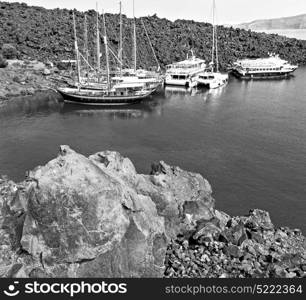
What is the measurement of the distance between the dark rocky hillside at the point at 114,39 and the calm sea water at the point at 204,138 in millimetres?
47305

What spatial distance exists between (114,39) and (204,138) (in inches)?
4086

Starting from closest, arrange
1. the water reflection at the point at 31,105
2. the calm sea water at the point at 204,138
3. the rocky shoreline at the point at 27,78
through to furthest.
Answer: the calm sea water at the point at 204,138 < the water reflection at the point at 31,105 < the rocky shoreline at the point at 27,78

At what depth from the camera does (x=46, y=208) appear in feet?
91.2

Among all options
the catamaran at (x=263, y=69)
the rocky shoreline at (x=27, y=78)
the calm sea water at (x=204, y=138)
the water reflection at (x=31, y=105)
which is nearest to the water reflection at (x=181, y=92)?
the calm sea water at (x=204, y=138)

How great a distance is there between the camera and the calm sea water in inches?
2087

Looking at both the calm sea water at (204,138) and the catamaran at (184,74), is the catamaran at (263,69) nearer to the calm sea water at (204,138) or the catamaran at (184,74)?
the catamaran at (184,74)

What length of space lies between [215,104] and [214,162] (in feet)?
144

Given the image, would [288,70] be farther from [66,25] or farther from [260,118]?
[66,25]

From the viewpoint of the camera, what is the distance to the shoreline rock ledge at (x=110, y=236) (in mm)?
27969

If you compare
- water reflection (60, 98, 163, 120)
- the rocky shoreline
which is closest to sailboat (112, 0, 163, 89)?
water reflection (60, 98, 163, 120)

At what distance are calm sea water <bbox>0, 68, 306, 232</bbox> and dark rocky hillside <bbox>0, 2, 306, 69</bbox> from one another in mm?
47305

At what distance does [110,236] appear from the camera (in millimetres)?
28516

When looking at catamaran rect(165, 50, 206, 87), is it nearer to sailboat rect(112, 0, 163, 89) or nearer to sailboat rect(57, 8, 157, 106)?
sailboat rect(112, 0, 163, 89)

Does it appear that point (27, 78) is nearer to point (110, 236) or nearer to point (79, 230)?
point (79, 230)
